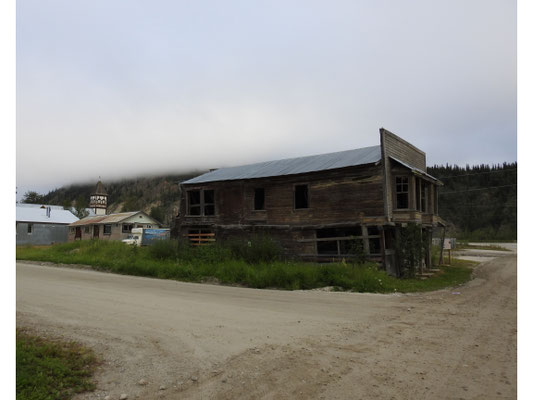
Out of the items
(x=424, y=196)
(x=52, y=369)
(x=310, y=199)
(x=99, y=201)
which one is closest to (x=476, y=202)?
(x=424, y=196)

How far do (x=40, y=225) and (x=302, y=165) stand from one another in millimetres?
46588

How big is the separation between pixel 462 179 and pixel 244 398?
107 meters

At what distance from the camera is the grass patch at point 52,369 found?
189 inches

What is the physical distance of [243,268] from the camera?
18562 mm

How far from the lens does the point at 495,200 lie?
90125 millimetres

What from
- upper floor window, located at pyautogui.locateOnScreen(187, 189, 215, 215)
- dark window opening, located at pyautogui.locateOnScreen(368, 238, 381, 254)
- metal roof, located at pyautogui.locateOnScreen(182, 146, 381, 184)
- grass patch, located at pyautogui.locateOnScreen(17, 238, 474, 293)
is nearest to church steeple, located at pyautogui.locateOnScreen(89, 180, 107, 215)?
grass patch, located at pyautogui.locateOnScreen(17, 238, 474, 293)

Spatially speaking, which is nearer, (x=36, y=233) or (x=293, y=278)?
(x=293, y=278)

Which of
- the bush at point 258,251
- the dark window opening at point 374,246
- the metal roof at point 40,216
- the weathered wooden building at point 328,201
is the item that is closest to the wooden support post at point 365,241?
the weathered wooden building at point 328,201

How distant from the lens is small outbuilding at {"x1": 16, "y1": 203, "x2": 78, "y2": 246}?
2084 inches

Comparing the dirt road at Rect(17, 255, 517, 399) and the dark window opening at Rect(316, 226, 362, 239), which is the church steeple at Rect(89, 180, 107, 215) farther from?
the dirt road at Rect(17, 255, 517, 399)

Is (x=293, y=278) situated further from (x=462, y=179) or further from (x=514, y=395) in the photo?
(x=462, y=179)

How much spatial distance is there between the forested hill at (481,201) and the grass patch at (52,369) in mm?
85945

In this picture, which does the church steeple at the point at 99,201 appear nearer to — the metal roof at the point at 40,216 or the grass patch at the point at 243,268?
the metal roof at the point at 40,216

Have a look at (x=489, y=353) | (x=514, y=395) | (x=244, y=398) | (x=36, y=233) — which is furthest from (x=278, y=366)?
(x=36, y=233)
